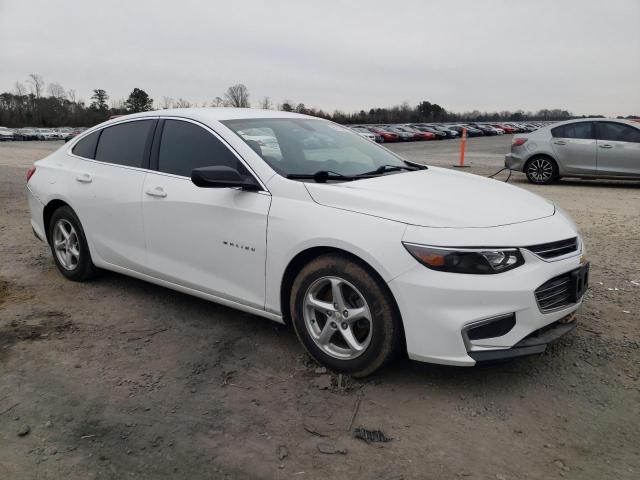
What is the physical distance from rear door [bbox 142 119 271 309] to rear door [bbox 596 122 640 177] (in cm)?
1020

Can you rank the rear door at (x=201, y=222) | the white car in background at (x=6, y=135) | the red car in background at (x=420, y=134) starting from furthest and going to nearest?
the white car in background at (x=6, y=135) → the red car in background at (x=420, y=134) → the rear door at (x=201, y=222)

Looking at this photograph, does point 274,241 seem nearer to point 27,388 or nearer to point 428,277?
point 428,277

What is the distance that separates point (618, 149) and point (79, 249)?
10757 millimetres

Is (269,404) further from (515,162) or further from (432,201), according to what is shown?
(515,162)

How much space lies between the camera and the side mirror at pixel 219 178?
344 centimetres

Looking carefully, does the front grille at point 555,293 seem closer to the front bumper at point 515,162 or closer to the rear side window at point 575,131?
the rear side window at point 575,131

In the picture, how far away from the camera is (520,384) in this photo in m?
3.23

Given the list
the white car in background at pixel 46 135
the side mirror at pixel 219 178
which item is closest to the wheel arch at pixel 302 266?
the side mirror at pixel 219 178

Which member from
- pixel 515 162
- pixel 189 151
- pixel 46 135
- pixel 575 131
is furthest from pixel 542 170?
pixel 46 135

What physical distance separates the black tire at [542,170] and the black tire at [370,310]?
10.4 meters

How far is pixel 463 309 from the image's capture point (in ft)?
9.39

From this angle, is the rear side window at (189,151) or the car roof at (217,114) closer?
the rear side window at (189,151)

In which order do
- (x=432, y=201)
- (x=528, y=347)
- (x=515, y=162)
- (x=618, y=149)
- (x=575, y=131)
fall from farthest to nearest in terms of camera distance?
(x=515, y=162) < (x=575, y=131) < (x=618, y=149) < (x=432, y=201) < (x=528, y=347)

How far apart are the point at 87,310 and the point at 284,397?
2.17m
